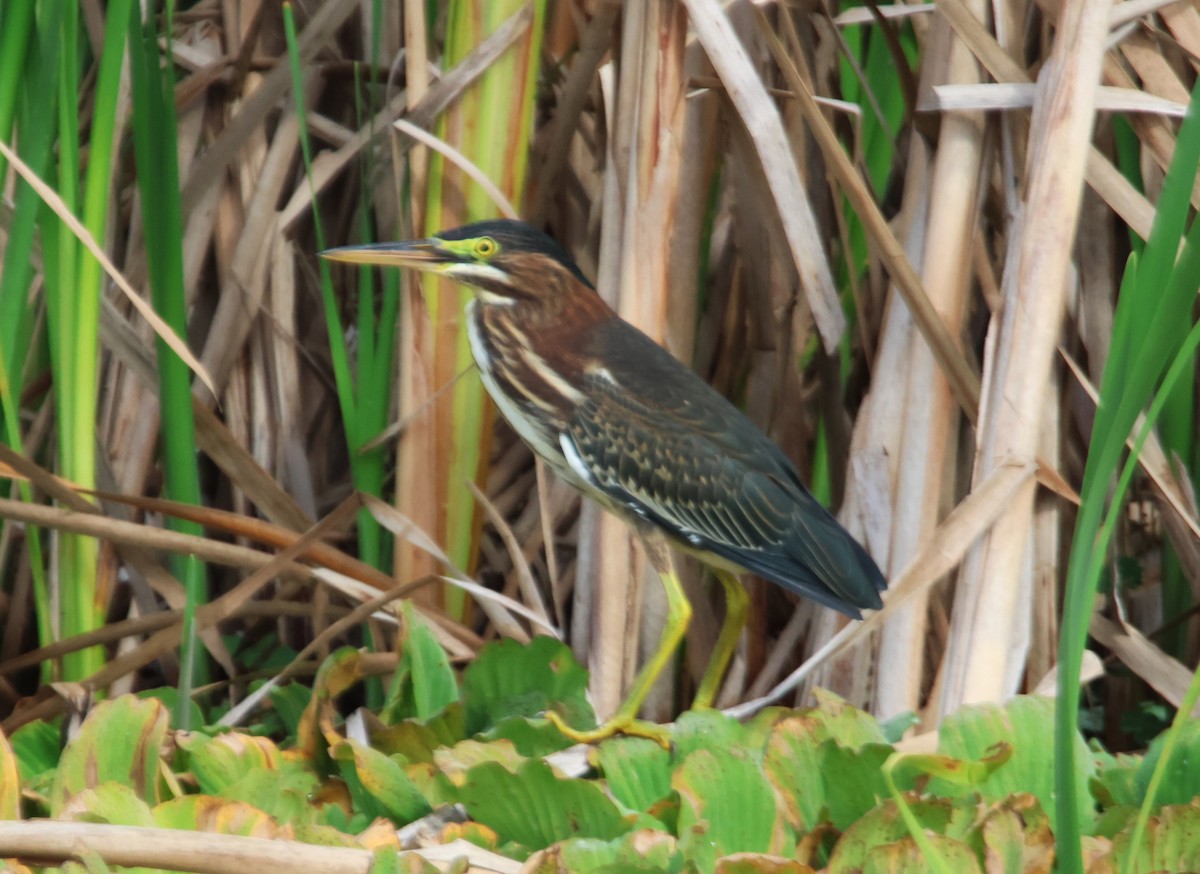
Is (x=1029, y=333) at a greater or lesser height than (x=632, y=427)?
greater

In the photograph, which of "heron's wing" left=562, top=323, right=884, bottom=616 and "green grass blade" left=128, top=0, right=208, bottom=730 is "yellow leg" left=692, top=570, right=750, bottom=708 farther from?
"green grass blade" left=128, top=0, right=208, bottom=730

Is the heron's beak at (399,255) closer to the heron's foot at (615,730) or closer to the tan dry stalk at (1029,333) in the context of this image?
the heron's foot at (615,730)

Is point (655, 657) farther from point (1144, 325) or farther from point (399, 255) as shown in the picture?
point (1144, 325)

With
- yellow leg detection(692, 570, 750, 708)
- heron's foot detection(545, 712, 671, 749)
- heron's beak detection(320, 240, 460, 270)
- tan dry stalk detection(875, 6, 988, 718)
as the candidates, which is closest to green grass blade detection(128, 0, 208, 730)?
heron's beak detection(320, 240, 460, 270)

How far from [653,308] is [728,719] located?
1.68 ft

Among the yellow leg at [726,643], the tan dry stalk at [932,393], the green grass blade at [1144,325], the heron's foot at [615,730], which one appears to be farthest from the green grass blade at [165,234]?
the green grass blade at [1144,325]

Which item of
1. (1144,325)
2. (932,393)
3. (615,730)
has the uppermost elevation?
(1144,325)

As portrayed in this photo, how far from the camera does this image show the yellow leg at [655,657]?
157cm

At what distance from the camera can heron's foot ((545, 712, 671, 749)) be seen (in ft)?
4.90

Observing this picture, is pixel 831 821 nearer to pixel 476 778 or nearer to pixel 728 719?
pixel 728 719

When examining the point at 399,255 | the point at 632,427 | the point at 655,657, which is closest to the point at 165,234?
the point at 399,255

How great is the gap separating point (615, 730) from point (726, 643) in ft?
0.80

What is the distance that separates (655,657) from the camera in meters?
1.71

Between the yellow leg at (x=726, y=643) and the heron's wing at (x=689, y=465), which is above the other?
the heron's wing at (x=689, y=465)
